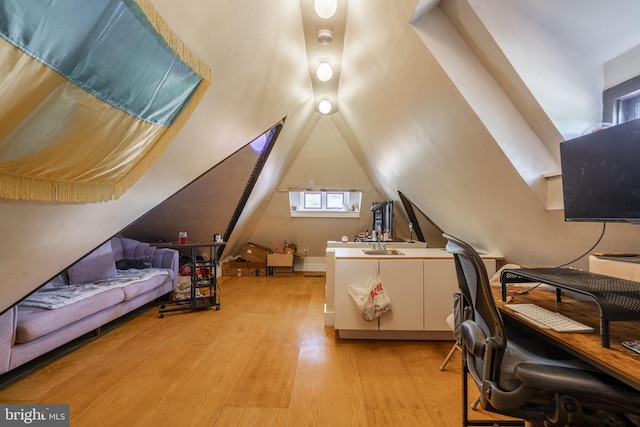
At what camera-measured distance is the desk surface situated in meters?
0.77

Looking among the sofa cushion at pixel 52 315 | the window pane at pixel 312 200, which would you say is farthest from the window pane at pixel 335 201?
the sofa cushion at pixel 52 315

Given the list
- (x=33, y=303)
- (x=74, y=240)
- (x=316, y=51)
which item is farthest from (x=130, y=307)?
(x=316, y=51)

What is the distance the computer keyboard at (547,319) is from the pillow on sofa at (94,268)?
3.42 metres

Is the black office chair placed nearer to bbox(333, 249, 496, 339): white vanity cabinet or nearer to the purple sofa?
bbox(333, 249, 496, 339): white vanity cabinet

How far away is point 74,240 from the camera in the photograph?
1.97 m

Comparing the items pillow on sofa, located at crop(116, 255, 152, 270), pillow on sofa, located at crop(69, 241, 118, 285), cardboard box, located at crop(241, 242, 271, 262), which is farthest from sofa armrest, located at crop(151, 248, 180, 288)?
cardboard box, located at crop(241, 242, 271, 262)

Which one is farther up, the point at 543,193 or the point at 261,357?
the point at 543,193

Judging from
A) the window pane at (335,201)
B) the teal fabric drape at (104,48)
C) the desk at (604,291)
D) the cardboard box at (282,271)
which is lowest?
the cardboard box at (282,271)

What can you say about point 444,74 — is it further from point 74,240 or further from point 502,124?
point 74,240

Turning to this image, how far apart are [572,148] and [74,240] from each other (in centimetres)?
293

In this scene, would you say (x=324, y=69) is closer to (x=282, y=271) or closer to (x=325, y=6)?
(x=325, y=6)

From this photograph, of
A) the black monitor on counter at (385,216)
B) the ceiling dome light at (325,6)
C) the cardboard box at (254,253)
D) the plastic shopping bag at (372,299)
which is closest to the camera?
the ceiling dome light at (325,6)

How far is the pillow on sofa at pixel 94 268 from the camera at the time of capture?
306 cm

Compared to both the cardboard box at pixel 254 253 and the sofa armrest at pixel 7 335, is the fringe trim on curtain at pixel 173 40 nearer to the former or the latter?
the sofa armrest at pixel 7 335
